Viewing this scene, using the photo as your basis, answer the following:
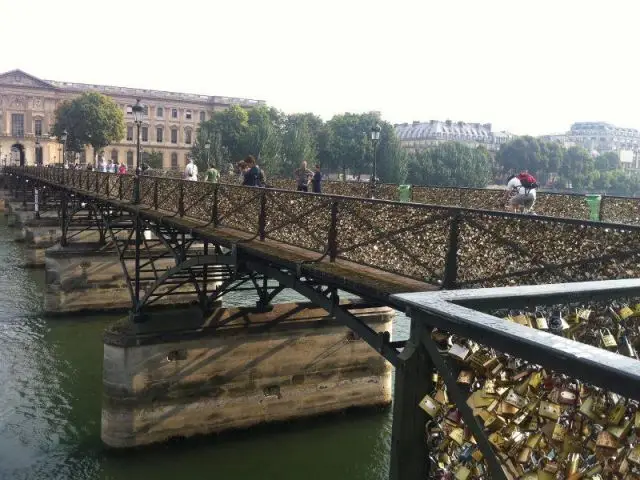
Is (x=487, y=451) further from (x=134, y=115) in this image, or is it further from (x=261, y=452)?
(x=134, y=115)

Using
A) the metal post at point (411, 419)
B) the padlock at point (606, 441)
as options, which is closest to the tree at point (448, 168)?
the metal post at point (411, 419)

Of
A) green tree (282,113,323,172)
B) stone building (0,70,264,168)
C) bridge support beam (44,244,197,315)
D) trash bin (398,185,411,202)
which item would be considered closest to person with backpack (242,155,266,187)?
trash bin (398,185,411,202)

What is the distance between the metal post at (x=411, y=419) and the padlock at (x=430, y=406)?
47mm

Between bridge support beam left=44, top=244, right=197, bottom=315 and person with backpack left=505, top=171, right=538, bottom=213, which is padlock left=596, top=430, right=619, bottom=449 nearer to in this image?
person with backpack left=505, top=171, right=538, bottom=213

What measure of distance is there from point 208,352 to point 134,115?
304 inches

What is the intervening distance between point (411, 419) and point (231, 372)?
38.2ft

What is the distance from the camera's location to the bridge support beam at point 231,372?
13273mm

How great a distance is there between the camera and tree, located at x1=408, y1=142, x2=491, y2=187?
7094 centimetres

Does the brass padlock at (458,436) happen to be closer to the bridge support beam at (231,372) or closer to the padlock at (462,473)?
the padlock at (462,473)

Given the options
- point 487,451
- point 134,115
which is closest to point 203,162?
point 134,115

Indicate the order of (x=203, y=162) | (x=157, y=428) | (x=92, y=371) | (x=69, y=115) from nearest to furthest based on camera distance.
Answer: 1. (x=157, y=428)
2. (x=92, y=371)
3. (x=203, y=162)
4. (x=69, y=115)

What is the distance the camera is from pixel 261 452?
13672 mm

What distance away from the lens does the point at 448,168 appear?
71.2m

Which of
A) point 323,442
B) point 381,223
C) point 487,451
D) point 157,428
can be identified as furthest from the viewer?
point 323,442
